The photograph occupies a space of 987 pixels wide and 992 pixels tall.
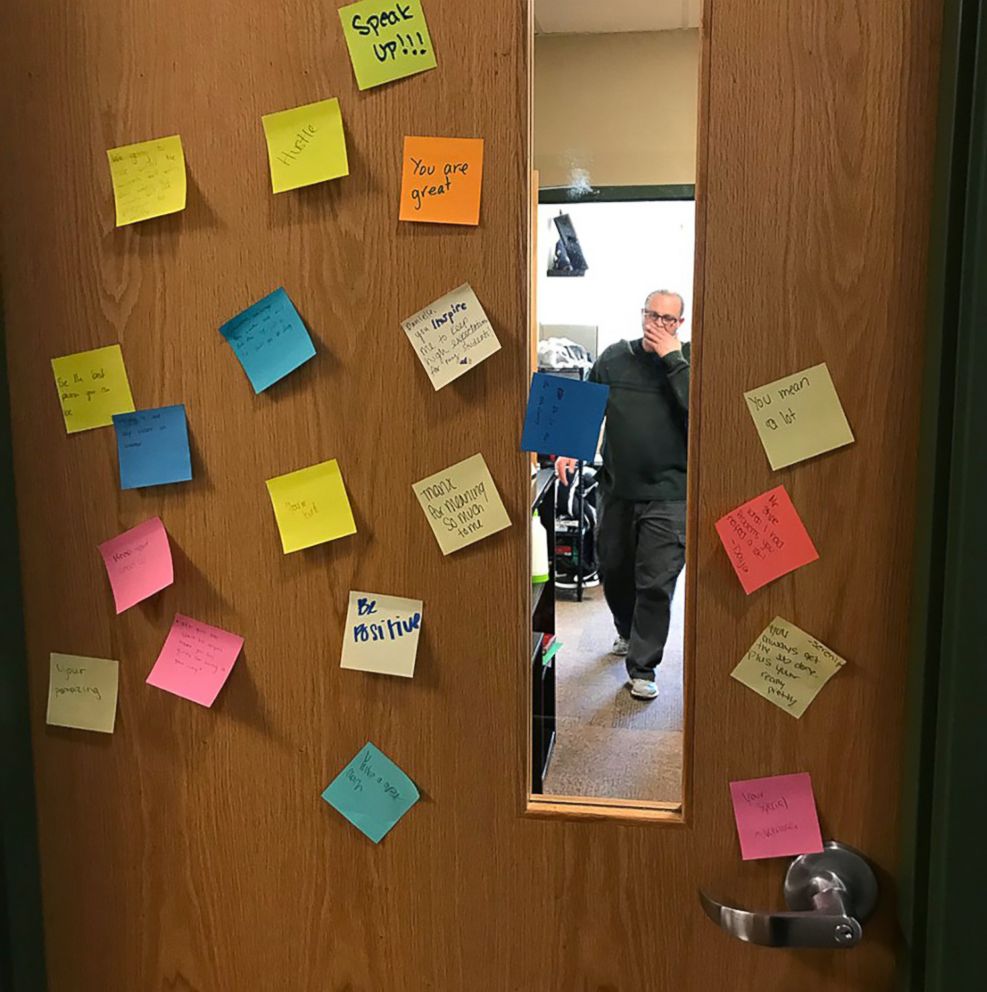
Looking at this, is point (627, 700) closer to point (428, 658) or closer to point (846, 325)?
point (428, 658)

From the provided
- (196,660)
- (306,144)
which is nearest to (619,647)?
(196,660)

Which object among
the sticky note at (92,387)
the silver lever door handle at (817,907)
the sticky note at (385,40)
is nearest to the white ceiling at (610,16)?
the sticky note at (385,40)

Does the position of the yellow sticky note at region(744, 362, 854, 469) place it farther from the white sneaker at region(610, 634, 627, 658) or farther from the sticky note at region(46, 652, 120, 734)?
the sticky note at region(46, 652, 120, 734)

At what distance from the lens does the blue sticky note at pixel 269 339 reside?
0.89 metres

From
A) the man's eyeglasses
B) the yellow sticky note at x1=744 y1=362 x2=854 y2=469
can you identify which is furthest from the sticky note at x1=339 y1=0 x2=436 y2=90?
the yellow sticky note at x1=744 y1=362 x2=854 y2=469

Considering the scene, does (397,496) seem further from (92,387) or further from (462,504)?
(92,387)

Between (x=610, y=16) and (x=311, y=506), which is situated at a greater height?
(x=610, y=16)

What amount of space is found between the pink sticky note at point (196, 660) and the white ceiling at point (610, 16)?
27.5 inches

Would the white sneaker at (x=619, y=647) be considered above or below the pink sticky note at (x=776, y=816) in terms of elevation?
above

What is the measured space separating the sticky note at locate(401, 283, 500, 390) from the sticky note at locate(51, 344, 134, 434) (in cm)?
32

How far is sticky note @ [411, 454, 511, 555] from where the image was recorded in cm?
89

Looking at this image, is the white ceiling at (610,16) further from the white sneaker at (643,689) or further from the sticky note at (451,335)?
the white sneaker at (643,689)

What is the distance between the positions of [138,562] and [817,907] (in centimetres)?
78

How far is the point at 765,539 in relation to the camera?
841mm
